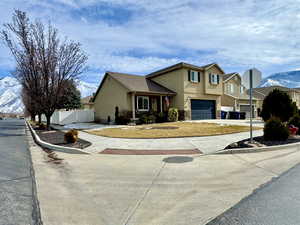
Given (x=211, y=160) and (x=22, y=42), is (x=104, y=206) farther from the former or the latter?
(x=22, y=42)

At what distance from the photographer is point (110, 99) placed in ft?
73.3

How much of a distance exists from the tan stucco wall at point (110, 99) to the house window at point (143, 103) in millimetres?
1388

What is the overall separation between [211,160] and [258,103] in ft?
111

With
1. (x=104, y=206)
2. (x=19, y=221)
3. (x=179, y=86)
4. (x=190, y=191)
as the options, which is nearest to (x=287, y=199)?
(x=190, y=191)

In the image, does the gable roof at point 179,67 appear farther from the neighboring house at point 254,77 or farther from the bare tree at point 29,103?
the bare tree at point 29,103

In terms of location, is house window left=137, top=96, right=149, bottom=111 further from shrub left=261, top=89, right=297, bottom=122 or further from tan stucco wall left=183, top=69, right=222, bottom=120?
shrub left=261, top=89, right=297, bottom=122

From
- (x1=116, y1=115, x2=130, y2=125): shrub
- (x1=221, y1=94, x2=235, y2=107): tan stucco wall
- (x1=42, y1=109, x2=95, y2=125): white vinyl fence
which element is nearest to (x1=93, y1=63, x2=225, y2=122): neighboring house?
(x1=116, y1=115, x2=130, y2=125): shrub

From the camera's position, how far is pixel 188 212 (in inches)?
111

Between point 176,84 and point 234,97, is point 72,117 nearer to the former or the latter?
point 176,84

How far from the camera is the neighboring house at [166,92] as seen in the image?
65.8ft

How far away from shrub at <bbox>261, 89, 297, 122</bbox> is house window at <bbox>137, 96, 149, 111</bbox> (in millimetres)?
13340

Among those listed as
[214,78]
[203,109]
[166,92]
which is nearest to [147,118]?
[166,92]

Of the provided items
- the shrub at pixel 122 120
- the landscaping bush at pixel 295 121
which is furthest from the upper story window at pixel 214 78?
the landscaping bush at pixel 295 121

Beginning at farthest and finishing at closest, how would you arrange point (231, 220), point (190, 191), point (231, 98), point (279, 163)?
point (231, 98), point (279, 163), point (190, 191), point (231, 220)
